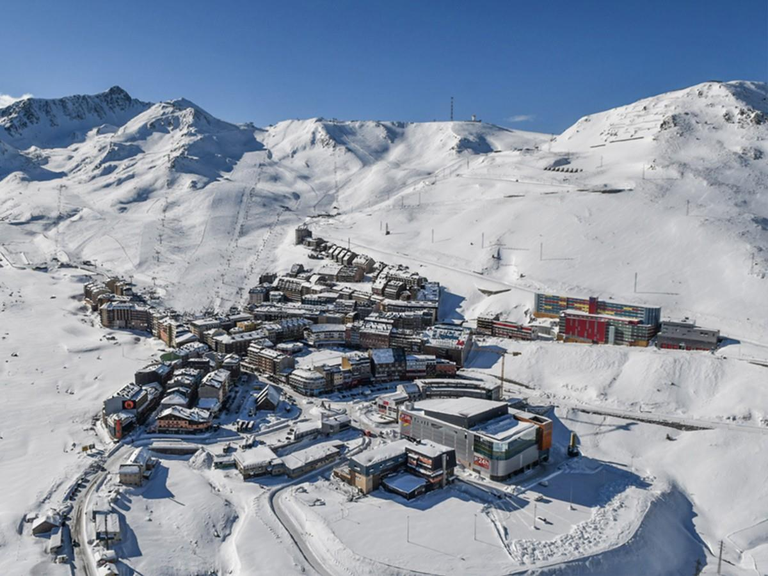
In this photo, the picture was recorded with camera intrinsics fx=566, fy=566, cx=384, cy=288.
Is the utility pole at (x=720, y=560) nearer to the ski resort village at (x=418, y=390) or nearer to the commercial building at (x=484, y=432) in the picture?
the ski resort village at (x=418, y=390)

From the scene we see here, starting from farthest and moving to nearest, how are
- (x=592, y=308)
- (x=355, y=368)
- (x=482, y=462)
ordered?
(x=592, y=308) → (x=355, y=368) → (x=482, y=462)

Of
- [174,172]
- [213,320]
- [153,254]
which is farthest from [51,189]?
[213,320]

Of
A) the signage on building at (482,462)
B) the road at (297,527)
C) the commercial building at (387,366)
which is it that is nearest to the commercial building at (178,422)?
the road at (297,527)

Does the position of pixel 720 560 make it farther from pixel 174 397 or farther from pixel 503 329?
pixel 174 397

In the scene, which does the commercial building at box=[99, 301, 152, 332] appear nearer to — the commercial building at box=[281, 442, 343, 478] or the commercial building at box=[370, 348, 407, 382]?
the commercial building at box=[370, 348, 407, 382]

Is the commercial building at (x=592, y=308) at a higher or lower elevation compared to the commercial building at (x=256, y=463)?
higher

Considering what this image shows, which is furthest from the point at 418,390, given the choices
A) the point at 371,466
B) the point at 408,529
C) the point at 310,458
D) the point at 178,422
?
the point at 178,422

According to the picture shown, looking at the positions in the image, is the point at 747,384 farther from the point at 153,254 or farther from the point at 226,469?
the point at 153,254
